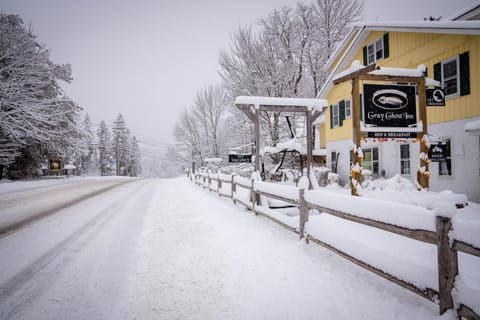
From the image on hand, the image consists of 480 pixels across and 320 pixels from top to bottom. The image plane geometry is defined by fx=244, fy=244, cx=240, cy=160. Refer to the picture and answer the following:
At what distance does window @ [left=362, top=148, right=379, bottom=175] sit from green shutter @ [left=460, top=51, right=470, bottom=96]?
477 cm

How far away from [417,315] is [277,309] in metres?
1.42

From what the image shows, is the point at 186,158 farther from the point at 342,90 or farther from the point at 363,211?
the point at 363,211

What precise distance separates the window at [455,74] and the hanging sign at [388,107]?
498 centimetres

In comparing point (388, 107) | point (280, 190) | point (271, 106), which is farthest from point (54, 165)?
point (388, 107)

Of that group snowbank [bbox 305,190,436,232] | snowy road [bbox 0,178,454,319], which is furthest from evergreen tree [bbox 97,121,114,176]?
snowbank [bbox 305,190,436,232]

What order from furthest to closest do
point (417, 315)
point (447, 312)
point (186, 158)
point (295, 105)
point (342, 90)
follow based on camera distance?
point (186, 158) < point (342, 90) < point (295, 105) < point (417, 315) < point (447, 312)

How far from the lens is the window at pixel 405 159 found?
11.8m

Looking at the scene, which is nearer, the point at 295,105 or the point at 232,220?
the point at 232,220

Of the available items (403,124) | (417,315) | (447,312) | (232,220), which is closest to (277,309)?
(417,315)

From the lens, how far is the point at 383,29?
42.8 ft

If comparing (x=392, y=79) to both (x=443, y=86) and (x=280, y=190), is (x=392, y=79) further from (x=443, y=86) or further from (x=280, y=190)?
(x=443, y=86)

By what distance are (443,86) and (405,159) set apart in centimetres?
351

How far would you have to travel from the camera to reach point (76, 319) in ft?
8.45

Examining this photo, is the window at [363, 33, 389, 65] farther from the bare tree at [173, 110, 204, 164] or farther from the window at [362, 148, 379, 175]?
the bare tree at [173, 110, 204, 164]
